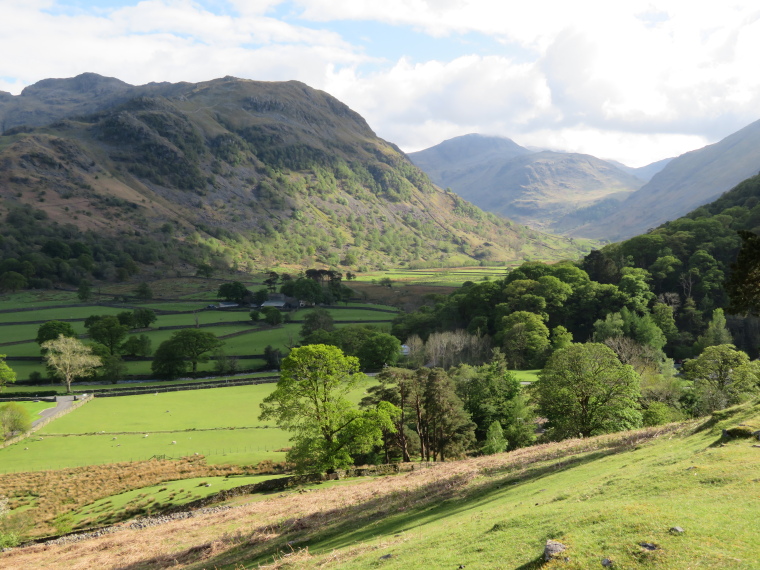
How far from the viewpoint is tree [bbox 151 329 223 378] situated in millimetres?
92644

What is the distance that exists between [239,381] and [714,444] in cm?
7725

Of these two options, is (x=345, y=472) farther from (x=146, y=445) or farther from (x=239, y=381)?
(x=239, y=381)

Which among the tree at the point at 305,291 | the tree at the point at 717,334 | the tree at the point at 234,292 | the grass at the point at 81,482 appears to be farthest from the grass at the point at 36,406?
the tree at the point at 717,334

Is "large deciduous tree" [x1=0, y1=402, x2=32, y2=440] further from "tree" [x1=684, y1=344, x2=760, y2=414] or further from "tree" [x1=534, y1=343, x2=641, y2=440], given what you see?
"tree" [x1=684, y1=344, x2=760, y2=414]

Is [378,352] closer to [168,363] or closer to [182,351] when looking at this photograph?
[182,351]

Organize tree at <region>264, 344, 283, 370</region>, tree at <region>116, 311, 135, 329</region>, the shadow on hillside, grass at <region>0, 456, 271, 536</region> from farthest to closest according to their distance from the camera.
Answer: tree at <region>116, 311, 135, 329</region>, tree at <region>264, 344, 283, 370</region>, grass at <region>0, 456, 271, 536</region>, the shadow on hillside

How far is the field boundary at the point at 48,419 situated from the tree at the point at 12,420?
0.88 m

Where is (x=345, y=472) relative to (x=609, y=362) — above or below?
below

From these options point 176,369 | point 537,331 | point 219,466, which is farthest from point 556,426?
point 176,369

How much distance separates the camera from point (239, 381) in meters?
86.8

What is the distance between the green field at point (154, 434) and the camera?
52594mm

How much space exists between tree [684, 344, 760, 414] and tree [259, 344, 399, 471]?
3196 centimetres

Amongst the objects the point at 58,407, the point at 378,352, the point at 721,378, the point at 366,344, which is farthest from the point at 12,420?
the point at 721,378

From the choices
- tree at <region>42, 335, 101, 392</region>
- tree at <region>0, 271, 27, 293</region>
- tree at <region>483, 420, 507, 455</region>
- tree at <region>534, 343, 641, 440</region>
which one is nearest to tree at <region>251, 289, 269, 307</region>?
tree at <region>42, 335, 101, 392</region>
